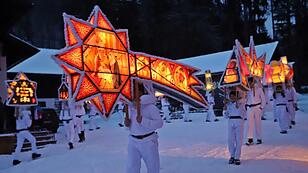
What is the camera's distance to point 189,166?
786 centimetres

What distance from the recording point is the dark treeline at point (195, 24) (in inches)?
1398

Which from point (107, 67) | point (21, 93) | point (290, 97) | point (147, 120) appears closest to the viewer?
point (107, 67)

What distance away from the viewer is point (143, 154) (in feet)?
17.4

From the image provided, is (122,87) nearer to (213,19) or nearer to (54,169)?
(54,169)

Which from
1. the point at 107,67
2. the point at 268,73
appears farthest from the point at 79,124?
the point at 107,67

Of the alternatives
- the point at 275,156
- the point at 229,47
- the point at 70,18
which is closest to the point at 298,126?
the point at 275,156

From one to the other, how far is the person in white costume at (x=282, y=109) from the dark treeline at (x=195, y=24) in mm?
22409

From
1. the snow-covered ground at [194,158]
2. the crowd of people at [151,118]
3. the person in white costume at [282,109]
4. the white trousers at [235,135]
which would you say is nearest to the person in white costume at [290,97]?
the crowd of people at [151,118]

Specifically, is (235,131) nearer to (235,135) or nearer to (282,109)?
(235,135)

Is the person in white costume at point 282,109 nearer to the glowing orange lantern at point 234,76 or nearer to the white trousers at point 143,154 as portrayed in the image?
the glowing orange lantern at point 234,76

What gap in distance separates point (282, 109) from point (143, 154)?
8.73 m

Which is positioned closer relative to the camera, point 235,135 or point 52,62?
point 235,135

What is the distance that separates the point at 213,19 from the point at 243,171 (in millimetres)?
37376

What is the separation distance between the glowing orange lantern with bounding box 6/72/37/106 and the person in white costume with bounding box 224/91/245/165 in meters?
6.30
